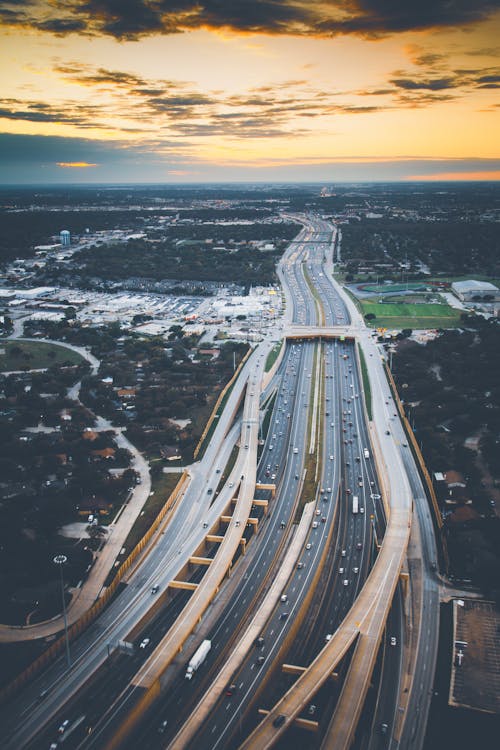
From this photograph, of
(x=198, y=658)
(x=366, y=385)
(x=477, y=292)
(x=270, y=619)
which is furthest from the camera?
(x=477, y=292)

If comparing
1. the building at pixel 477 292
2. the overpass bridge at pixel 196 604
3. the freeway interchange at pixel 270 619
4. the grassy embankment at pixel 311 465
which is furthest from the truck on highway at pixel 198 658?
the building at pixel 477 292

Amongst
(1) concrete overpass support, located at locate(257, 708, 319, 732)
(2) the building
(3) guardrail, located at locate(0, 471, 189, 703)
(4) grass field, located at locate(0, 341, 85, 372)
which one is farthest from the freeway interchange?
(2) the building

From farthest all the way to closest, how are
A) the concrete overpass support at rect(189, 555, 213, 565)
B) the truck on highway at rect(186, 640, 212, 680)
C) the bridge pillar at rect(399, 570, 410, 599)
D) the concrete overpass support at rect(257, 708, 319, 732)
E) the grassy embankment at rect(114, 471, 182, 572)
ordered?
the grassy embankment at rect(114, 471, 182, 572) < the concrete overpass support at rect(189, 555, 213, 565) < the bridge pillar at rect(399, 570, 410, 599) < the truck on highway at rect(186, 640, 212, 680) < the concrete overpass support at rect(257, 708, 319, 732)

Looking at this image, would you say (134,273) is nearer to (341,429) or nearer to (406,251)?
(406,251)

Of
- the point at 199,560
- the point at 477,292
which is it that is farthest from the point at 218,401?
the point at 477,292

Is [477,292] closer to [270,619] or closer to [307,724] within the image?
[270,619]

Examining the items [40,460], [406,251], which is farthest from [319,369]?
[406,251]

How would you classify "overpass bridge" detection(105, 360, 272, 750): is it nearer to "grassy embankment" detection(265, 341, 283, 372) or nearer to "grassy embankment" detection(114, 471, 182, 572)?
"grassy embankment" detection(114, 471, 182, 572)
